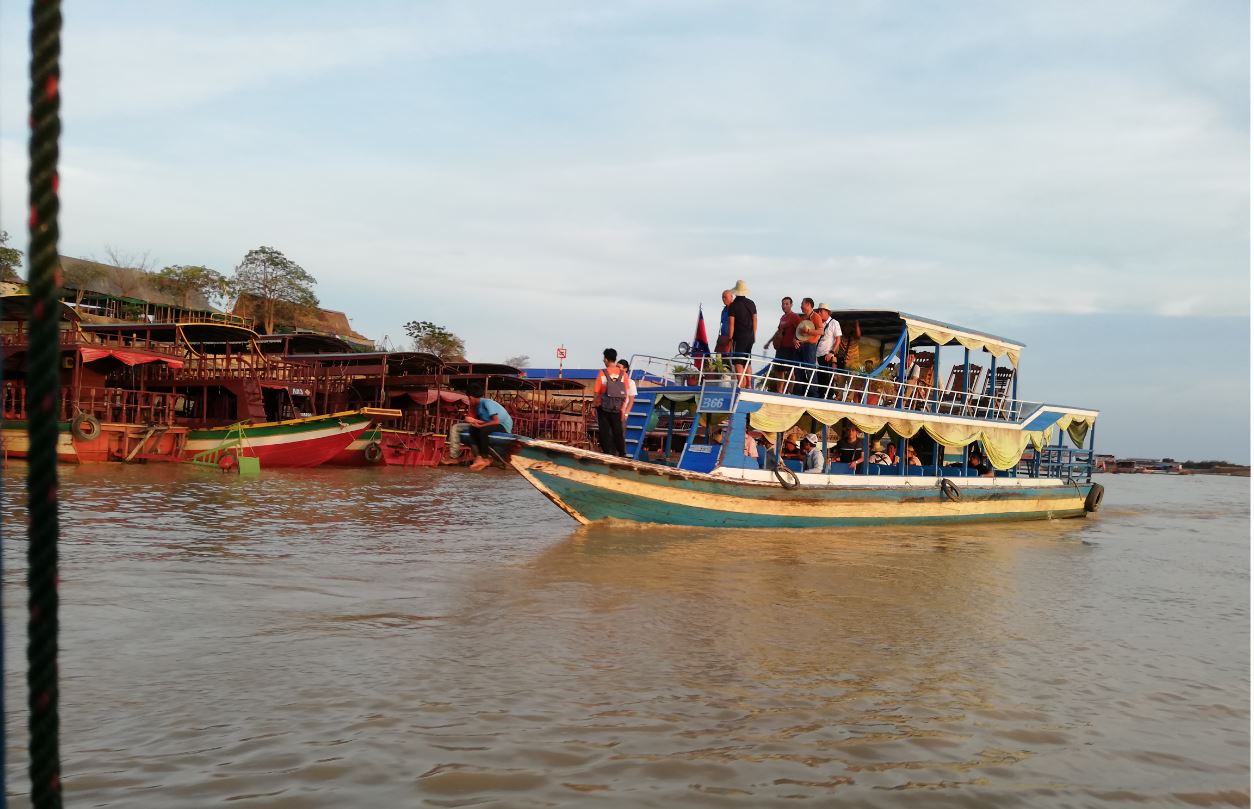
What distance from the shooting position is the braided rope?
5.56ft

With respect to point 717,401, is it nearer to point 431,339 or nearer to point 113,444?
point 113,444

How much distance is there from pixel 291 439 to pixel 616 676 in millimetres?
24497

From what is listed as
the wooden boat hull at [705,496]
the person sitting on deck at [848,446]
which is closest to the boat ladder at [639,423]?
the wooden boat hull at [705,496]

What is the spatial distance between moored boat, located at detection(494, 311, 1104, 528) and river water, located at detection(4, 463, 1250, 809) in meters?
1.23

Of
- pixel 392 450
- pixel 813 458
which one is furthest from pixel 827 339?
pixel 392 450

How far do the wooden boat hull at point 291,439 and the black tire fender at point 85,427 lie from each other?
2.49 m

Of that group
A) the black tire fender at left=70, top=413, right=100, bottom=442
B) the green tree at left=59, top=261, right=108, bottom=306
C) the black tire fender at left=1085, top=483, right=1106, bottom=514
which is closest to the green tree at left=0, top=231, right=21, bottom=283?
the green tree at left=59, top=261, right=108, bottom=306

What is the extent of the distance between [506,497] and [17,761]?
55.8 feet

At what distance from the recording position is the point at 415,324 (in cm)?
6444

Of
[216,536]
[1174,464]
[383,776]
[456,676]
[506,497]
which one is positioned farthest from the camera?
[1174,464]

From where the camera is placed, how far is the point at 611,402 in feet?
43.8

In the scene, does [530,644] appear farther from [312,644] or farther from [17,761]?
[17,761]

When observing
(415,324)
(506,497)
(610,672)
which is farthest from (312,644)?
(415,324)

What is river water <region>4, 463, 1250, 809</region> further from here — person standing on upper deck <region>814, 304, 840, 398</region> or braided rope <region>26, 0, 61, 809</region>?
person standing on upper deck <region>814, 304, 840, 398</region>
